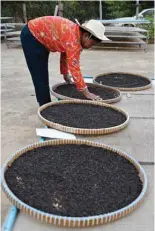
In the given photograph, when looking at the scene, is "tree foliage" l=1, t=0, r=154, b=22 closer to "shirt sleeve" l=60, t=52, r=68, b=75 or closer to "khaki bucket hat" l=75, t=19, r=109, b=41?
"shirt sleeve" l=60, t=52, r=68, b=75

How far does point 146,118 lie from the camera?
252 cm

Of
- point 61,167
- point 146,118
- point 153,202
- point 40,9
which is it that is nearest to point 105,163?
point 61,167

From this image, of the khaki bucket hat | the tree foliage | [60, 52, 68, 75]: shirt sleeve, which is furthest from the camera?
the tree foliage

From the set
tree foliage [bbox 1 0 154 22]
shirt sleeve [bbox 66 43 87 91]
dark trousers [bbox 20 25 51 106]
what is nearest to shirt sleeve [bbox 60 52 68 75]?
dark trousers [bbox 20 25 51 106]

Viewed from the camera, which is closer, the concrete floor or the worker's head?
the concrete floor

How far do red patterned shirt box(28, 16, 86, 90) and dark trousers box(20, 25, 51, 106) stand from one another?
0.16ft

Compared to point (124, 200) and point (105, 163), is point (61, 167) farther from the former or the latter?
point (124, 200)

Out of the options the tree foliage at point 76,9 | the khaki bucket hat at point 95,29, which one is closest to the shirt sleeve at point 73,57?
the khaki bucket hat at point 95,29

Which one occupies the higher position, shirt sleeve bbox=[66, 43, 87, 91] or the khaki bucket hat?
the khaki bucket hat

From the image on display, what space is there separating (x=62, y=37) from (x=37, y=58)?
36cm

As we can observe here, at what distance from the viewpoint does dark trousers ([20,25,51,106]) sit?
102 inches

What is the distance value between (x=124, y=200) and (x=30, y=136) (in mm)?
1609

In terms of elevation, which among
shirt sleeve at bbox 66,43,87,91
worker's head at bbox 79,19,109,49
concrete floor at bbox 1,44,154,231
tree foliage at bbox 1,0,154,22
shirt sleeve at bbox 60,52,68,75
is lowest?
concrete floor at bbox 1,44,154,231

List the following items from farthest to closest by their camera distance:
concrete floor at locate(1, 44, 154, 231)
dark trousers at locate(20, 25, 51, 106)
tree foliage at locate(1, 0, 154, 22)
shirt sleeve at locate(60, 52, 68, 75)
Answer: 1. tree foliage at locate(1, 0, 154, 22)
2. shirt sleeve at locate(60, 52, 68, 75)
3. dark trousers at locate(20, 25, 51, 106)
4. concrete floor at locate(1, 44, 154, 231)
